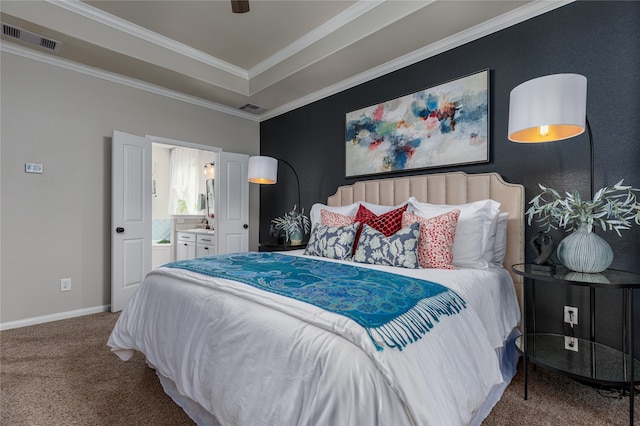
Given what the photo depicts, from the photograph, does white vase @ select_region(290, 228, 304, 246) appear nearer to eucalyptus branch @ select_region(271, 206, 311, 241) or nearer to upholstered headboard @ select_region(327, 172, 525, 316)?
eucalyptus branch @ select_region(271, 206, 311, 241)

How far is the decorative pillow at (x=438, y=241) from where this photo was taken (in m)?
2.12

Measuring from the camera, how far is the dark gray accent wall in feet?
6.68

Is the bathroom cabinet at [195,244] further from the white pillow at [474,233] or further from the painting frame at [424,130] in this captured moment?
the white pillow at [474,233]

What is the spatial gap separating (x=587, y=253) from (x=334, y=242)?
5.18 feet

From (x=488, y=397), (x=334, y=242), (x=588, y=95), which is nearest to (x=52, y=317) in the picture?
(x=334, y=242)

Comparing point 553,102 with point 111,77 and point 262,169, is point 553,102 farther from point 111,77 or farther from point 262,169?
point 111,77

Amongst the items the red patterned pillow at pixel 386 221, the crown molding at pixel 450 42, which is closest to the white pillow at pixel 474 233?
the red patterned pillow at pixel 386 221

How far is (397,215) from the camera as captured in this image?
2.53 m

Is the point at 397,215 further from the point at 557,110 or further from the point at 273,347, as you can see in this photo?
the point at 273,347

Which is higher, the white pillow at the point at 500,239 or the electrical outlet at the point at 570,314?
the white pillow at the point at 500,239

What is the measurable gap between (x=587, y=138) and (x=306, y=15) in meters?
2.52

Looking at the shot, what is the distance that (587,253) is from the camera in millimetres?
1795

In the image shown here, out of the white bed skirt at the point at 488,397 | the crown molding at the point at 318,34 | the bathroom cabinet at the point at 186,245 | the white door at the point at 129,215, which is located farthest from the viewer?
the bathroom cabinet at the point at 186,245

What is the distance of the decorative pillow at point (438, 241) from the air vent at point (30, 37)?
3.63 metres
